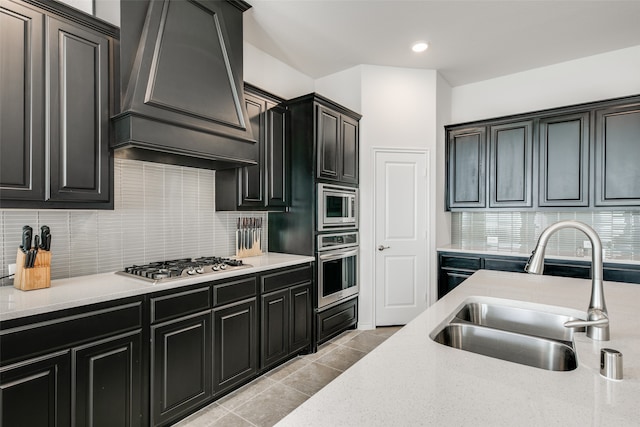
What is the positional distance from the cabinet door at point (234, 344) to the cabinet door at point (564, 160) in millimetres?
3466

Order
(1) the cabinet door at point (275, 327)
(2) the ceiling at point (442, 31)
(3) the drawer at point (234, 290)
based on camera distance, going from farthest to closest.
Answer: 1. (2) the ceiling at point (442, 31)
2. (1) the cabinet door at point (275, 327)
3. (3) the drawer at point (234, 290)

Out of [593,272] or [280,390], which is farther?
[280,390]

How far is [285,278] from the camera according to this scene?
115 inches

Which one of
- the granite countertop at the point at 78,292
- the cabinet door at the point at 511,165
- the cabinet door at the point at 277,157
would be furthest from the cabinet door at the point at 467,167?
the granite countertop at the point at 78,292

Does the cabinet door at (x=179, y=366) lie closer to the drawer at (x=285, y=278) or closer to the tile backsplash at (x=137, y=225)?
the drawer at (x=285, y=278)

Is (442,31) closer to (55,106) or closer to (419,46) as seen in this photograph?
(419,46)

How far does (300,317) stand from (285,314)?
0.23 meters

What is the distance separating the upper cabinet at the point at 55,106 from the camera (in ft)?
5.54

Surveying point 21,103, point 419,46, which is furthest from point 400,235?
point 21,103

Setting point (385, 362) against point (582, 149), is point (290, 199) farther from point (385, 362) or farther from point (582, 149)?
point (582, 149)

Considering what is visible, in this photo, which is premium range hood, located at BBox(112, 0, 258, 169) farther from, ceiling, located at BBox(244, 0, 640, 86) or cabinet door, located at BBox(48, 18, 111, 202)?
ceiling, located at BBox(244, 0, 640, 86)

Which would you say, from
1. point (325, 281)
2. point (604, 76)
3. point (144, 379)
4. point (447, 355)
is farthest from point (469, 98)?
point (144, 379)

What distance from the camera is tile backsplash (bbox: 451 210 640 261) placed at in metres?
3.59

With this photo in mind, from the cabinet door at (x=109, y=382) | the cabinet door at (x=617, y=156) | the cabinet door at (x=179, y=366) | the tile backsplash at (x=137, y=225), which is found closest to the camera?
the cabinet door at (x=109, y=382)
